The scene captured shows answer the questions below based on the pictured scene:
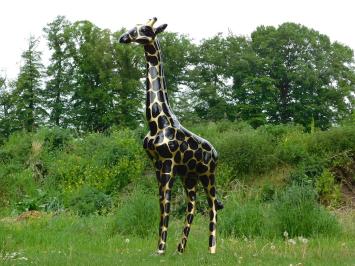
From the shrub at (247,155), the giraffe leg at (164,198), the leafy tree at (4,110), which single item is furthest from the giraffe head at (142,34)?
the leafy tree at (4,110)

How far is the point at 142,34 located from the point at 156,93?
0.83m

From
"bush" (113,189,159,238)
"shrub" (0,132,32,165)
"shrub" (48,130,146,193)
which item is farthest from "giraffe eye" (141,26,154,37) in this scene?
"shrub" (0,132,32,165)

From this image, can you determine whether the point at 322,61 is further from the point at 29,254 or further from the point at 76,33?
the point at 29,254

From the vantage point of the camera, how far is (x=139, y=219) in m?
10.5

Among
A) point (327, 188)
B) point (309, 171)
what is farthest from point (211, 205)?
point (309, 171)

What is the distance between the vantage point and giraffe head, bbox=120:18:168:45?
7.81 meters

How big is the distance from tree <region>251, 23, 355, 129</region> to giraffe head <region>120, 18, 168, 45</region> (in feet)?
92.8

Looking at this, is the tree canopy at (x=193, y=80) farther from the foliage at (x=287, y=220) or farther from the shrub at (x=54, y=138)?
the foliage at (x=287, y=220)

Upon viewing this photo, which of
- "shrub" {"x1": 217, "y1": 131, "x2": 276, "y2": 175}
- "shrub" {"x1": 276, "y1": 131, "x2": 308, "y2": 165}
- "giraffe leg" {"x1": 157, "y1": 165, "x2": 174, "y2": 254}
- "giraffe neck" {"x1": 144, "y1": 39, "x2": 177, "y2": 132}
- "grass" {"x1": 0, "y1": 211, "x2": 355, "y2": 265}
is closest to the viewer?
"grass" {"x1": 0, "y1": 211, "x2": 355, "y2": 265}

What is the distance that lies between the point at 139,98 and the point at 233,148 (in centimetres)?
1723

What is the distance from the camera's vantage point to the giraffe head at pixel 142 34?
7809 millimetres

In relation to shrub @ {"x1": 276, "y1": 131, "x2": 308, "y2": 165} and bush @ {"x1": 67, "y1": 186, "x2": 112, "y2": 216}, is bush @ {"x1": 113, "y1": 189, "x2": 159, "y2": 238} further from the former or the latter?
shrub @ {"x1": 276, "y1": 131, "x2": 308, "y2": 165}

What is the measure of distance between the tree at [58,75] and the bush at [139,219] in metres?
23.6

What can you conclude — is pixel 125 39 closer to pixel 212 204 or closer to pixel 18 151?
pixel 212 204
